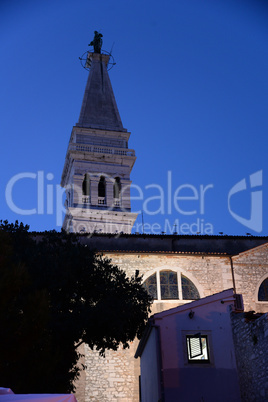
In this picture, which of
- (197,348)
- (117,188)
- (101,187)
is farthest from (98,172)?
(197,348)

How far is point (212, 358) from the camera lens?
16969mm

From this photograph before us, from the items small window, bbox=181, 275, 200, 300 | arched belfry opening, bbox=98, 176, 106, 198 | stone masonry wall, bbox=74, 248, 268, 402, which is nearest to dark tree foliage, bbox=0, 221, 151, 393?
stone masonry wall, bbox=74, 248, 268, 402

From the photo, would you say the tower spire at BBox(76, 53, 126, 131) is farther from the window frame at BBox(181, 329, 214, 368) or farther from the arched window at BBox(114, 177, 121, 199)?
the window frame at BBox(181, 329, 214, 368)

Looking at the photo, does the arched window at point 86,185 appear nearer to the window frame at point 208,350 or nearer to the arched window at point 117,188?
the arched window at point 117,188

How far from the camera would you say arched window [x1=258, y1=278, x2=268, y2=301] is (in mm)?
29344

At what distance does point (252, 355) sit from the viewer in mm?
15086

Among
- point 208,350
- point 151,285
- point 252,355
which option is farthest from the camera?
point 151,285

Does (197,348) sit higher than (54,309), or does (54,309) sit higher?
(54,309)

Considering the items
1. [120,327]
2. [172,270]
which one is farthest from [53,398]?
[172,270]

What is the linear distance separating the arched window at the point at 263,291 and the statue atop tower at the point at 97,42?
4166 centimetres

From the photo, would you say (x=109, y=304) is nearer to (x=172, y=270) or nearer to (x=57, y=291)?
(x=57, y=291)

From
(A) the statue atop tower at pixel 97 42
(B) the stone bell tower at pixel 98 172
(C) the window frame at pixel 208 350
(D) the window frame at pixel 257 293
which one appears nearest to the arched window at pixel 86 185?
(B) the stone bell tower at pixel 98 172

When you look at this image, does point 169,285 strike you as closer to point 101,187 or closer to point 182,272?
point 182,272

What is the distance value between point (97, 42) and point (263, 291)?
43866 millimetres
